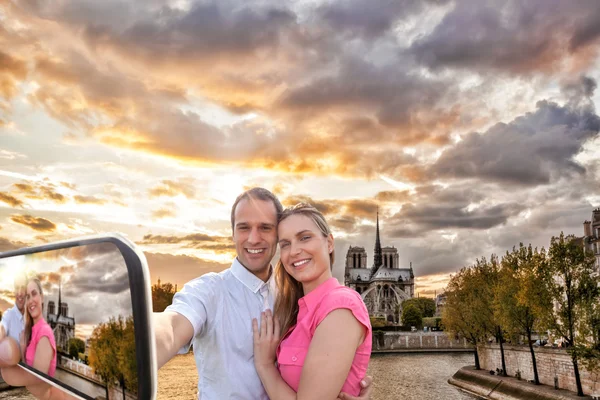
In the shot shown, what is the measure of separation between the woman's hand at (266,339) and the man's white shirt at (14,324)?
1199 millimetres

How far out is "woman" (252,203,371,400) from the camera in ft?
5.94

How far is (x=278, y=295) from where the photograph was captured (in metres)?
2.27

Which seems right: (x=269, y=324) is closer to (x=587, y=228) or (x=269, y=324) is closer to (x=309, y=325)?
(x=309, y=325)

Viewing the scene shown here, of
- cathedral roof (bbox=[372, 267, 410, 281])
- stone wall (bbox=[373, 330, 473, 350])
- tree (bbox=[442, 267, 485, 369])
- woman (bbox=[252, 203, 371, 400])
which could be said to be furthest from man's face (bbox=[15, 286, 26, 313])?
cathedral roof (bbox=[372, 267, 410, 281])

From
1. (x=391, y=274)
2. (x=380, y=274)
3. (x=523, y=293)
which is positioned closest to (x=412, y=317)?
(x=380, y=274)

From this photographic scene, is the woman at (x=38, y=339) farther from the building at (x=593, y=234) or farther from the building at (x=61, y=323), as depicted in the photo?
the building at (x=593, y=234)

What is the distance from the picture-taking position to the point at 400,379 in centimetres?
3581

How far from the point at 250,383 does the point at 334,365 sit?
417 mm

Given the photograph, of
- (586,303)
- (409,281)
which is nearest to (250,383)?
(586,303)

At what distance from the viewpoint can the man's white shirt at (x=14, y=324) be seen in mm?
867

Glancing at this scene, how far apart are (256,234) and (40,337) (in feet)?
4.92

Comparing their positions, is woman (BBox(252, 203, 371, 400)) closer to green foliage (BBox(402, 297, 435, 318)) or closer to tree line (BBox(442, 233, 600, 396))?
tree line (BBox(442, 233, 600, 396))

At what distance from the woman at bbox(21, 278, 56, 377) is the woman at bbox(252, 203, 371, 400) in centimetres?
106

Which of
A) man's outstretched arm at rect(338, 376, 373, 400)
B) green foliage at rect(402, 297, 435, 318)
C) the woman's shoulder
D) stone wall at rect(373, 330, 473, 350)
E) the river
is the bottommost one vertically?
the river
